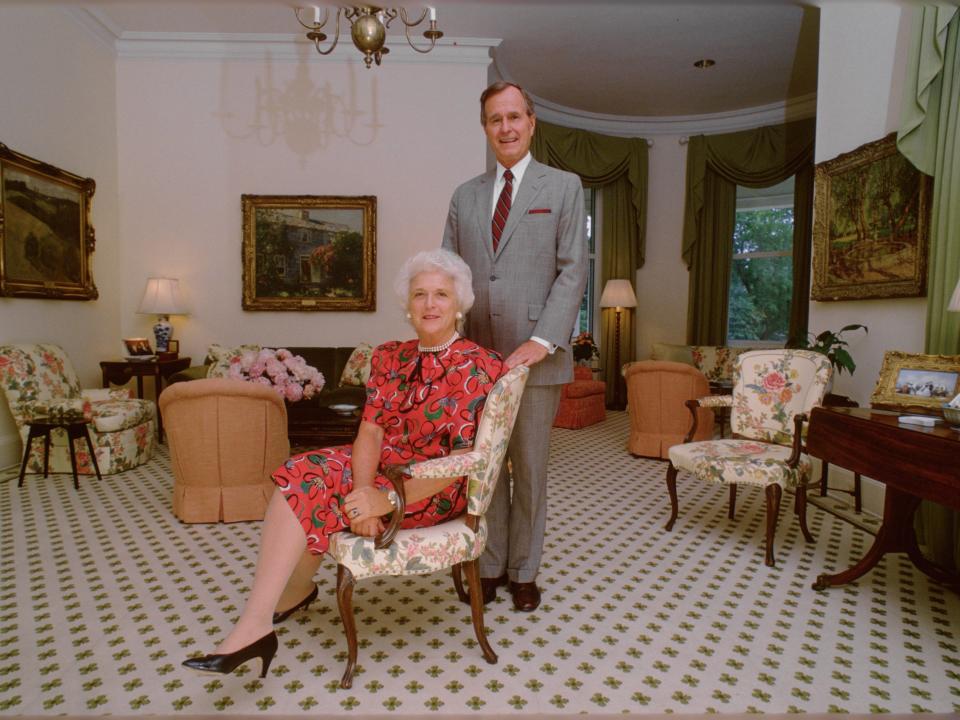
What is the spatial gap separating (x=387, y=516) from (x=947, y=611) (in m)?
2.32

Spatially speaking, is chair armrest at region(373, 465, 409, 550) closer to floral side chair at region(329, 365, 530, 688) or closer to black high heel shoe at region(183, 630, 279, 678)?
floral side chair at region(329, 365, 530, 688)

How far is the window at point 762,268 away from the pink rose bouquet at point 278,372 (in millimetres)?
6195

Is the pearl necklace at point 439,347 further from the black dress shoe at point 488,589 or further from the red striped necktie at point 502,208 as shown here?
the black dress shoe at point 488,589

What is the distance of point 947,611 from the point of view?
2445 millimetres

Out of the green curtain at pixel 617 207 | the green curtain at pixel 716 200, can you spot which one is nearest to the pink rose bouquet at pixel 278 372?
the green curtain at pixel 617 207

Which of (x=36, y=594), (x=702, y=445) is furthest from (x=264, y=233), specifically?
(x=702, y=445)

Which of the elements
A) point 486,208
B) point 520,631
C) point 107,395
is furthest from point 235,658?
point 107,395

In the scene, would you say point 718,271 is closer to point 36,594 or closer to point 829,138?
point 829,138

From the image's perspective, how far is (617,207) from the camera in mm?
8273

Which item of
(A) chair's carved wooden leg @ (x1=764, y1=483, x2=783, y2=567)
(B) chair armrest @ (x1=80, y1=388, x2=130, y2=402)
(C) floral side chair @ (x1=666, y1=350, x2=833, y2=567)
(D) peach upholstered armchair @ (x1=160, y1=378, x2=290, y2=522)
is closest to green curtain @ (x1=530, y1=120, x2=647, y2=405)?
(C) floral side chair @ (x1=666, y1=350, x2=833, y2=567)

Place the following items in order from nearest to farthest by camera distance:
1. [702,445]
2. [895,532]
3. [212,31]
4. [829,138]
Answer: [895,532] < [702,445] < [829,138] < [212,31]

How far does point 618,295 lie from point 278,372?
5.05m

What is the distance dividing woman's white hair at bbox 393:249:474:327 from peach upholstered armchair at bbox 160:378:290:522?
1530 mm

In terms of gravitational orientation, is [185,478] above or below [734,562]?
above
